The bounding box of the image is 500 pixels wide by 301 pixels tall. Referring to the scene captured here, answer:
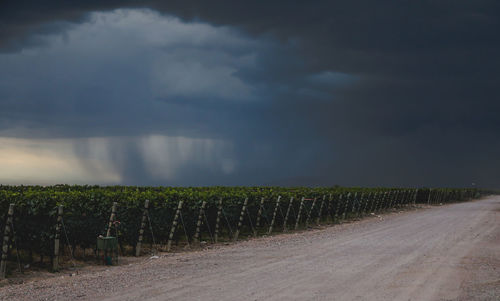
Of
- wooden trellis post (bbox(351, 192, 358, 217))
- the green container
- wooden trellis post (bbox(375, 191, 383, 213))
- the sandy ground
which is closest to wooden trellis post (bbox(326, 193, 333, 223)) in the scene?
wooden trellis post (bbox(351, 192, 358, 217))

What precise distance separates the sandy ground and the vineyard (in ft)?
6.59

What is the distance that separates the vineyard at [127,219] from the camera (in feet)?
53.7

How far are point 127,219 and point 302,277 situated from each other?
30.2 ft

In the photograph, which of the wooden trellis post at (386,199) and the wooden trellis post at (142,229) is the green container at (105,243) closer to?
the wooden trellis post at (142,229)

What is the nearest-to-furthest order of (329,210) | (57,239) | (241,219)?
(57,239) < (241,219) < (329,210)

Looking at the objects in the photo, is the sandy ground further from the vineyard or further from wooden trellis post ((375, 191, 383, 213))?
wooden trellis post ((375, 191, 383, 213))

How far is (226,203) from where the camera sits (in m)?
26.2

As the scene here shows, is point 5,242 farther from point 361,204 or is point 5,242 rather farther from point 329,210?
point 361,204

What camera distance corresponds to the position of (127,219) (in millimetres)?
19547

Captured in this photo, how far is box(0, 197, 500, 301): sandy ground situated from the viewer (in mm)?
10727

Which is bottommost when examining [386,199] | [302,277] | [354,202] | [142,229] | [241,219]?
[142,229]

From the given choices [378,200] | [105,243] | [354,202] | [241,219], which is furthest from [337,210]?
[105,243]

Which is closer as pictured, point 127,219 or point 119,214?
point 119,214

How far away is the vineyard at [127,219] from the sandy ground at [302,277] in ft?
6.59
